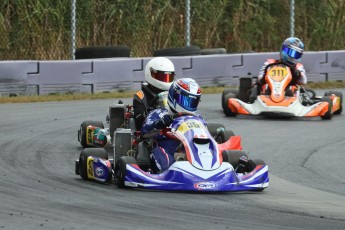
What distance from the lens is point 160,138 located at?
1078 cm

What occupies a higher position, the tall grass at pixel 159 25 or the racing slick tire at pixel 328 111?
the tall grass at pixel 159 25

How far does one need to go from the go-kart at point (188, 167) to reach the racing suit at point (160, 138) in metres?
0.08

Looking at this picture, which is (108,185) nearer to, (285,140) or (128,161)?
(128,161)

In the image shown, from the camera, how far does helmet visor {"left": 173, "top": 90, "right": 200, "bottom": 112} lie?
1078 cm

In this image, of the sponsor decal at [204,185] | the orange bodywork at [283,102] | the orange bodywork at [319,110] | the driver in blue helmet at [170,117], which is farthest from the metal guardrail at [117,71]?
the sponsor decal at [204,185]

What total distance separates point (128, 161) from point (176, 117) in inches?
28.6

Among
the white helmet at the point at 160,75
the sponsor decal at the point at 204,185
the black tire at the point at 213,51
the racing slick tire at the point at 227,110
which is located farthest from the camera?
the black tire at the point at 213,51

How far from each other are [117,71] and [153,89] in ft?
25.0

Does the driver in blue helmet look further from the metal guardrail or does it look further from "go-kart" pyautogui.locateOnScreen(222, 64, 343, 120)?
the metal guardrail

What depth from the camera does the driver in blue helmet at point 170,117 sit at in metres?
10.6

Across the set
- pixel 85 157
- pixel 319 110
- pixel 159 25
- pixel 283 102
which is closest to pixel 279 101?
pixel 283 102

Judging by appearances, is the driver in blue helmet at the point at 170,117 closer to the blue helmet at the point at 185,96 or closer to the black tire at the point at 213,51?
the blue helmet at the point at 185,96

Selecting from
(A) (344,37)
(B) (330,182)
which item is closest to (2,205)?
(B) (330,182)

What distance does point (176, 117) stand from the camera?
10742 mm
